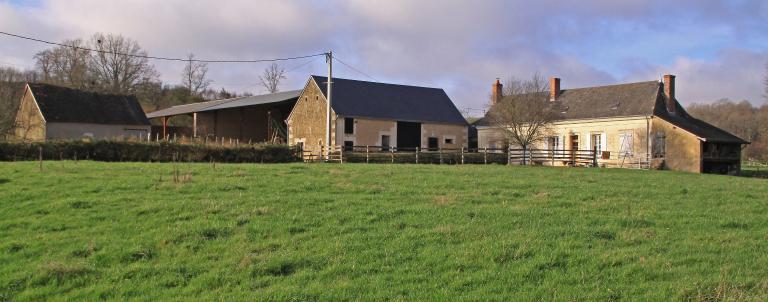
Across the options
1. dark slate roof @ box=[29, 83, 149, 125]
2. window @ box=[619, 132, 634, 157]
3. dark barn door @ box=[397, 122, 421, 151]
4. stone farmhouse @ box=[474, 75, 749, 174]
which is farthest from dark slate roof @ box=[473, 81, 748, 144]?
dark slate roof @ box=[29, 83, 149, 125]

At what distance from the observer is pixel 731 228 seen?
10289mm

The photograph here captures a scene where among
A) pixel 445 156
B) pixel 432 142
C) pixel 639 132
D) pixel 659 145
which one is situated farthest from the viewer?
pixel 432 142

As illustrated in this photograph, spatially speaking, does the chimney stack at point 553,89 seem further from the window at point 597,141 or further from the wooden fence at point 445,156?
the wooden fence at point 445,156

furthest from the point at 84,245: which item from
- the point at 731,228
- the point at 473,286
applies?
the point at 731,228

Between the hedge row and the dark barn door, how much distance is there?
14292 millimetres

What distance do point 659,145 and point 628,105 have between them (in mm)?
3614

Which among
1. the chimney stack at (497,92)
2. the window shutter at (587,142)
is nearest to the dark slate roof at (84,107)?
the chimney stack at (497,92)

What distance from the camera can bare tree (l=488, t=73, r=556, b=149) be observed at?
123ft

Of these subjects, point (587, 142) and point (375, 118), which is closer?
point (375, 118)

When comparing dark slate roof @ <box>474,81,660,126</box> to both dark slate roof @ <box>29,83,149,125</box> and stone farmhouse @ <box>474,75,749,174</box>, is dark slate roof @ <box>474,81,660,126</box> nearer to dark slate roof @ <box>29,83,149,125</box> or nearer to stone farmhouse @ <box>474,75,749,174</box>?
stone farmhouse @ <box>474,75,749,174</box>

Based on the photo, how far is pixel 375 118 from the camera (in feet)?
127

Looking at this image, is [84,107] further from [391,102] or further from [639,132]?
[639,132]

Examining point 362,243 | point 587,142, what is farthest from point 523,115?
point 362,243

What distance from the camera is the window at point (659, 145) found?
3575 centimetres
